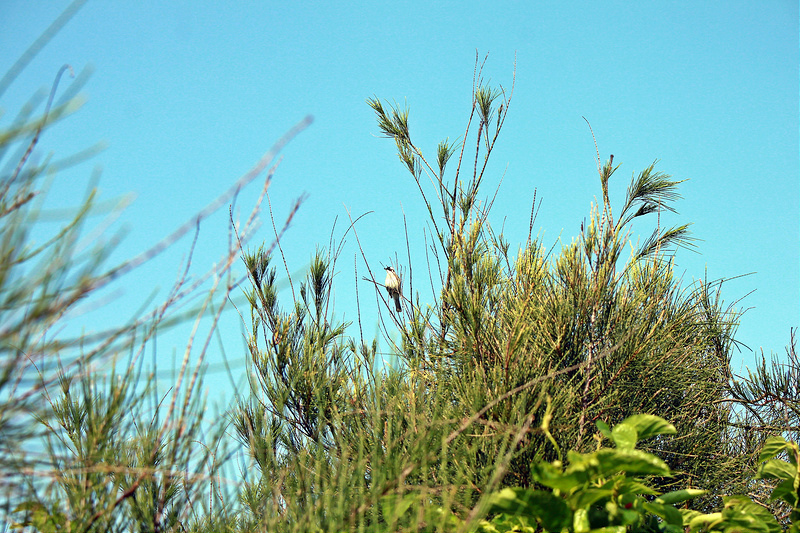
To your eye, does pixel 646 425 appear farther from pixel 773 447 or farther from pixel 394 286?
pixel 394 286

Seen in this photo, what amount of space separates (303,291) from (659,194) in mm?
2093

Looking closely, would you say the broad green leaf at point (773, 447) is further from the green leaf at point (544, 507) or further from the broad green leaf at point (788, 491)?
the green leaf at point (544, 507)

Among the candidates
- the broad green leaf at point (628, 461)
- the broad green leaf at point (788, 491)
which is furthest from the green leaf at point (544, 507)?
the broad green leaf at point (788, 491)

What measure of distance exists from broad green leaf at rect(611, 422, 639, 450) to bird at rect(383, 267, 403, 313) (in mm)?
2195

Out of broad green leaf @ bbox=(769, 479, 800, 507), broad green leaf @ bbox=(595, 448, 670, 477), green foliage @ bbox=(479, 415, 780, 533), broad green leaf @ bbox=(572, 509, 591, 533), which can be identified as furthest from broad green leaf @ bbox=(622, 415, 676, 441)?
broad green leaf @ bbox=(769, 479, 800, 507)

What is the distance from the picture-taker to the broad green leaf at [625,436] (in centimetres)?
143

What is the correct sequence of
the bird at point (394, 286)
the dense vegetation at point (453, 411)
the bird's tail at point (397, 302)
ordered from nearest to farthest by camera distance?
1. the dense vegetation at point (453, 411)
2. the bird at point (394, 286)
3. the bird's tail at point (397, 302)

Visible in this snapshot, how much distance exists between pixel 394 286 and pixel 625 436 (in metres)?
2.44

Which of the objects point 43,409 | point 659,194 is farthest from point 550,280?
point 43,409

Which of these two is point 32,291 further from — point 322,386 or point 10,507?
point 322,386

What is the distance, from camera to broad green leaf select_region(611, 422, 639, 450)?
1430 mm

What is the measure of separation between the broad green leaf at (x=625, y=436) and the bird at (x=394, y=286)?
2195mm

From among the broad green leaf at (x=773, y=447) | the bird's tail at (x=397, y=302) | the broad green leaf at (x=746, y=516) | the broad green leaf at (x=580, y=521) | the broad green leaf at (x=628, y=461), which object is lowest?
the broad green leaf at (x=746, y=516)

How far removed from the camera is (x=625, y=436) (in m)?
1.46
